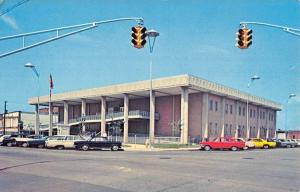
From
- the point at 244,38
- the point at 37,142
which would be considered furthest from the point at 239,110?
the point at 244,38

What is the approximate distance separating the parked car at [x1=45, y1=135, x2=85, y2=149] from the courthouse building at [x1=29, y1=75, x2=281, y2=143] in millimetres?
15228

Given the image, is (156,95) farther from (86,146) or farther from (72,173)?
(72,173)

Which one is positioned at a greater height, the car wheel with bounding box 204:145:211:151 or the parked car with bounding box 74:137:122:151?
the parked car with bounding box 74:137:122:151

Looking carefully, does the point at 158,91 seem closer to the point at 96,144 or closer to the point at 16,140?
the point at 16,140

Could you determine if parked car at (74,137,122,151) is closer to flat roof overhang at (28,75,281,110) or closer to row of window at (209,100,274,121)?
flat roof overhang at (28,75,281,110)

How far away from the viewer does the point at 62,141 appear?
40.2 m

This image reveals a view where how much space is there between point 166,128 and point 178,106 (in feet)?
13.8

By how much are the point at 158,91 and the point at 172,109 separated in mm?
4649

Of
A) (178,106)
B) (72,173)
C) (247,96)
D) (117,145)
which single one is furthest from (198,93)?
(72,173)

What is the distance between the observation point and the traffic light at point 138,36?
20.4 metres

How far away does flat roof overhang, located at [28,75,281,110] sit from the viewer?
2263 inches

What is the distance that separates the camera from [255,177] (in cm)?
1527

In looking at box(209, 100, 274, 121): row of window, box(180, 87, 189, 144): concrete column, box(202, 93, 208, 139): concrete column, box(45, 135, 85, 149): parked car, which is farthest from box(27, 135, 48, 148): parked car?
box(209, 100, 274, 121): row of window

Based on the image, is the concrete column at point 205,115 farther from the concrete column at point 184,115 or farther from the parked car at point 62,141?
the parked car at point 62,141
